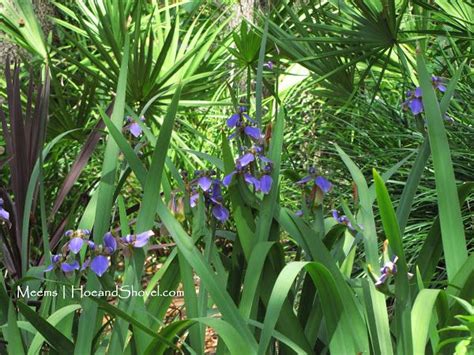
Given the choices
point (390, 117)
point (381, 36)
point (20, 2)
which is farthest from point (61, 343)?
point (20, 2)

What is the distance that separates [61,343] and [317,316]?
604 mm

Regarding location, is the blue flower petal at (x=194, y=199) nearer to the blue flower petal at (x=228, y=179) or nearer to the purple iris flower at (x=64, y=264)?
the blue flower petal at (x=228, y=179)

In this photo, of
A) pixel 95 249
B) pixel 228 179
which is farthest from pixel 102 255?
pixel 228 179

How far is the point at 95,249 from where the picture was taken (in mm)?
1547

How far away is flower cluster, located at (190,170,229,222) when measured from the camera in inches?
67.6

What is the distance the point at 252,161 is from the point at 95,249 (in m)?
0.42

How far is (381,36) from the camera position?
3.39m

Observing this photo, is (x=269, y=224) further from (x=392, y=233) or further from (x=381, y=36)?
(x=381, y=36)

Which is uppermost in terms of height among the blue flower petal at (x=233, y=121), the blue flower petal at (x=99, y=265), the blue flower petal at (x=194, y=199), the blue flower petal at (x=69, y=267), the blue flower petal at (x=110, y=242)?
the blue flower petal at (x=233, y=121)

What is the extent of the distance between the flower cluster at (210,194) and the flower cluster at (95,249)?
182 mm

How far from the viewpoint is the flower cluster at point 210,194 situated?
1.72m

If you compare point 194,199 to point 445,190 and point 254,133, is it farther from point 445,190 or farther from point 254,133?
point 445,190

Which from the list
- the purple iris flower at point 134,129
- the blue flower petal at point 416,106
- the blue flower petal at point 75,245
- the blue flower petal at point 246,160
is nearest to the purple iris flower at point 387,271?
the blue flower petal at point 246,160

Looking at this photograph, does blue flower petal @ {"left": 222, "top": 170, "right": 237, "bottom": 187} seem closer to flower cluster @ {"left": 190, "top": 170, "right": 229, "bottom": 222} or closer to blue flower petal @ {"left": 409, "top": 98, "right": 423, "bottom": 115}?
flower cluster @ {"left": 190, "top": 170, "right": 229, "bottom": 222}
